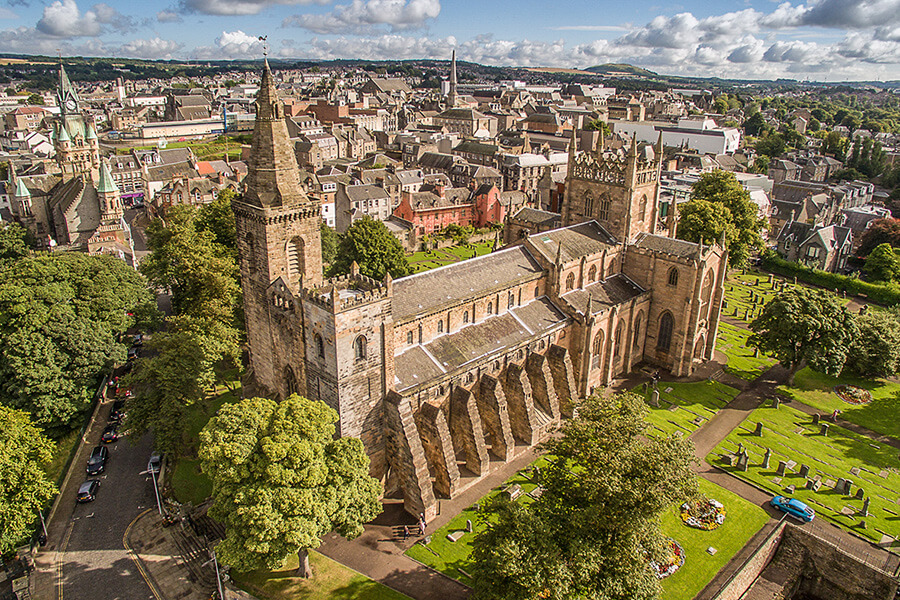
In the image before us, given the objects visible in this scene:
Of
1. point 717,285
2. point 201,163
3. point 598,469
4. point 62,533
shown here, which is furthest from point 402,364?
point 201,163

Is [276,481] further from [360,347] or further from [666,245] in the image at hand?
[666,245]

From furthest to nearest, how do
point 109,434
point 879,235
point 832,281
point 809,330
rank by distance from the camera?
point 879,235 → point 832,281 → point 809,330 → point 109,434

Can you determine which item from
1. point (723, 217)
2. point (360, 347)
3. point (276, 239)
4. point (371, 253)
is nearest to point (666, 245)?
point (723, 217)

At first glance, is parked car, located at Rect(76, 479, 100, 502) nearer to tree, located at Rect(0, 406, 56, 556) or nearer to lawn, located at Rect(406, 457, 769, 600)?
tree, located at Rect(0, 406, 56, 556)

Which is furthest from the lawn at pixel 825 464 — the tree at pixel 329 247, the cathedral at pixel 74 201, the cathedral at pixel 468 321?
the cathedral at pixel 74 201

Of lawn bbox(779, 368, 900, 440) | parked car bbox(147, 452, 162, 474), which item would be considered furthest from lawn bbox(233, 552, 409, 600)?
lawn bbox(779, 368, 900, 440)

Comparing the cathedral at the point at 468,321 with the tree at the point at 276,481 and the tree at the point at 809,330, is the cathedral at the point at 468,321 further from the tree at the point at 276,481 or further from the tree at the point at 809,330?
the tree at the point at 809,330
